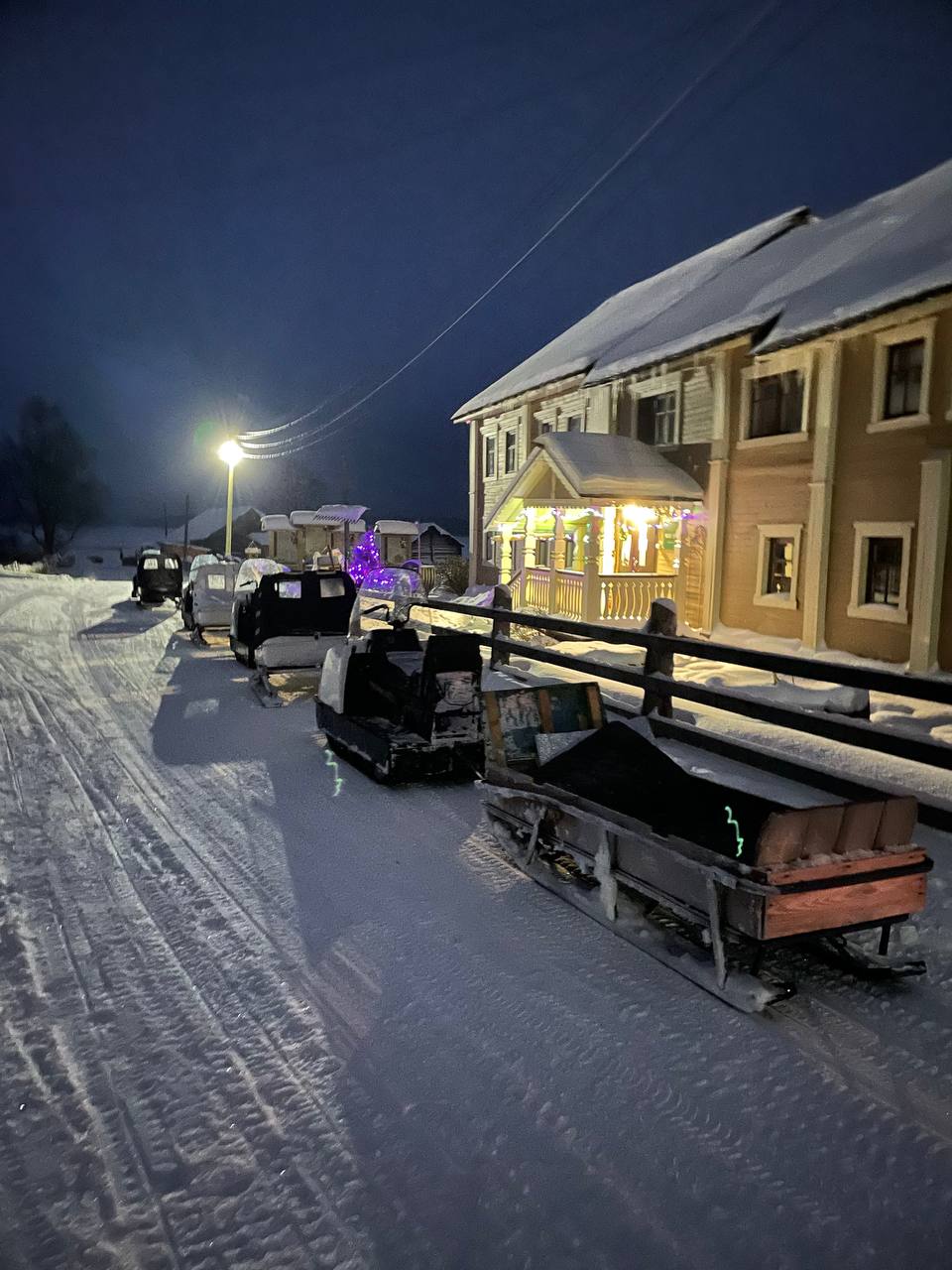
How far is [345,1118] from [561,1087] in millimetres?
814

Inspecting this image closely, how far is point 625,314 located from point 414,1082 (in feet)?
82.8

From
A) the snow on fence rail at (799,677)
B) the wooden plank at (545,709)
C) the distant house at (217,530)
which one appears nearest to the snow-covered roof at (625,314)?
the snow on fence rail at (799,677)

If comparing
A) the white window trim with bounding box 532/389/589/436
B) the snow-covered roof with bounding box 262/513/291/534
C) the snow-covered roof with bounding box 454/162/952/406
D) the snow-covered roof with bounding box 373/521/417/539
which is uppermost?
the snow-covered roof with bounding box 454/162/952/406

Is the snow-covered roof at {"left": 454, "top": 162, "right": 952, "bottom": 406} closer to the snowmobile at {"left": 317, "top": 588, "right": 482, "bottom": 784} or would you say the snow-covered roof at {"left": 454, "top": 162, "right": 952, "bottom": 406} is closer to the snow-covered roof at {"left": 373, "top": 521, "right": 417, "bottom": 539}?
the snowmobile at {"left": 317, "top": 588, "right": 482, "bottom": 784}

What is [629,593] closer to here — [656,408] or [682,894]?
[656,408]

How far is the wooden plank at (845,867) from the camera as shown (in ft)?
11.7

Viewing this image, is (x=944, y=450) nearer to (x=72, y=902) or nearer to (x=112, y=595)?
(x=72, y=902)

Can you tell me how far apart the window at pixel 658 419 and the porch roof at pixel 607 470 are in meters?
0.64

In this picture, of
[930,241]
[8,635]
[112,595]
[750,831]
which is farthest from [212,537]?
[750,831]

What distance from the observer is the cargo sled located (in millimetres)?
3668

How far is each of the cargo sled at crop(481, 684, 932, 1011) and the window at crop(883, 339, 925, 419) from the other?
11.1 m

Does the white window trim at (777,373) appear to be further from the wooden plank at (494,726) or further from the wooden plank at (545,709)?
the wooden plank at (494,726)

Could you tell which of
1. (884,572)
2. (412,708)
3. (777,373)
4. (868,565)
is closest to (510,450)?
(777,373)

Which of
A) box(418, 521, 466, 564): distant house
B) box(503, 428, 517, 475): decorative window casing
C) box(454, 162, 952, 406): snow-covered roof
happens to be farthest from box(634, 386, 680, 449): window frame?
box(418, 521, 466, 564): distant house
